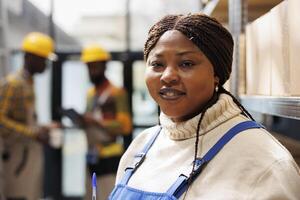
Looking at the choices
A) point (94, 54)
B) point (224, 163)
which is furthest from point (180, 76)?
point (94, 54)

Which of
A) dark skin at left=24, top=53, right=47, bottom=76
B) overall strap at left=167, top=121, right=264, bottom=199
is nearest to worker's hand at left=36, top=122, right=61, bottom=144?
dark skin at left=24, top=53, right=47, bottom=76

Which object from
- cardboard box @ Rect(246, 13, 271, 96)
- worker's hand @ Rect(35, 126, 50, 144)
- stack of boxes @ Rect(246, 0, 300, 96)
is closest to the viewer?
stack of boxes @ Rect(246, 0, 300, 96)

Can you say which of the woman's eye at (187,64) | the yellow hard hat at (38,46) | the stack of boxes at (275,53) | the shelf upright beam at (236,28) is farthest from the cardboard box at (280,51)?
the yellow hard hat at (38,46)

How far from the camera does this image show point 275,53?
1.40 m

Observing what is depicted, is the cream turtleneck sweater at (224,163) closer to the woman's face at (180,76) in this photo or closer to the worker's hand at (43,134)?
the woman's face at (180,76)

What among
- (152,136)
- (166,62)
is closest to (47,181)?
(152,136)

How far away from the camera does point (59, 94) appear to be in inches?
190

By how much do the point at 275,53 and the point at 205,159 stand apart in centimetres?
54

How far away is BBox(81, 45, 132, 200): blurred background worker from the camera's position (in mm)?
3621

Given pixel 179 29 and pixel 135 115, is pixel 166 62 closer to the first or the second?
pixel 179 29

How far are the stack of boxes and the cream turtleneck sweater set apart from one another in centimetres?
23

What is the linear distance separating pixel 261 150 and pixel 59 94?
13.3 ft

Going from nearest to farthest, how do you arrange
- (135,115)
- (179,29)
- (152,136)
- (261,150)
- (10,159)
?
(261,150)
(179,29)
(152,136)
(10,159)
(135,115)

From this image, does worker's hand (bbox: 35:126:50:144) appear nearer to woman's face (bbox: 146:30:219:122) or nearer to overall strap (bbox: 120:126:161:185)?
overall strap (bbox: 120:126:161:185)
